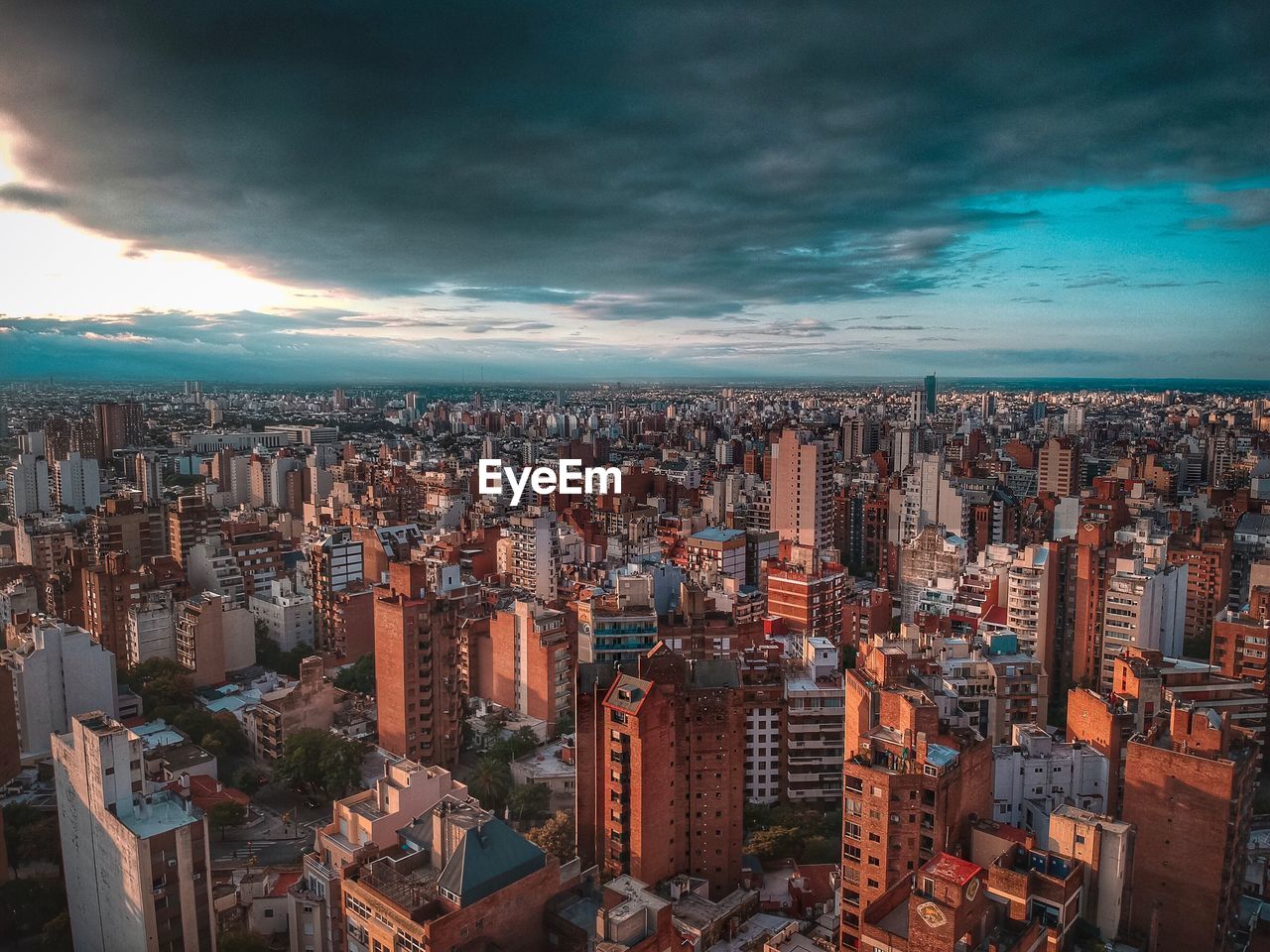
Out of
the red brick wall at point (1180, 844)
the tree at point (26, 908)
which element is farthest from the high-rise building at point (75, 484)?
the red brick wall at point (1180, 844)

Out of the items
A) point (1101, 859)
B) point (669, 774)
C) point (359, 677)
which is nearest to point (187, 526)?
point (359, 677)

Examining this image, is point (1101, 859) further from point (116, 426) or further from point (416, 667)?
point (116, 426)

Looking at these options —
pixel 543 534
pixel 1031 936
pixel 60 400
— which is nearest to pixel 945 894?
pixel 1031 936

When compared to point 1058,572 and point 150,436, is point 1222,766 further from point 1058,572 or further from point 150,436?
point 150,436

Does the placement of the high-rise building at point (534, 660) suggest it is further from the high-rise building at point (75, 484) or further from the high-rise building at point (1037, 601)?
the high-rise building at point (75, 484)

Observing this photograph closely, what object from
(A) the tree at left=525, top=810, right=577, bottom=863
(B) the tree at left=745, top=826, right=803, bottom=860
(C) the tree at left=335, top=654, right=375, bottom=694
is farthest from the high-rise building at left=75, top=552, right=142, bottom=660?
(B) the tree at left=745, top=826, right=803, bottom=860
